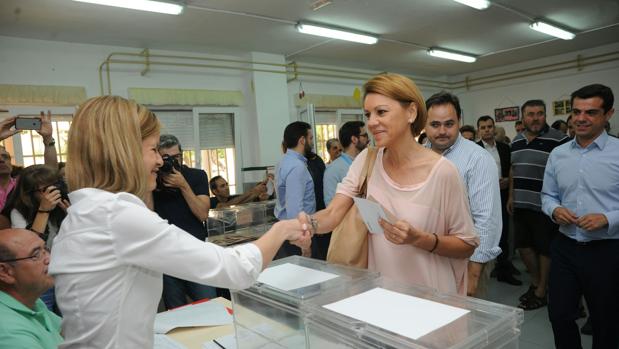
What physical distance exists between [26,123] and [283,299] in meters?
2.62

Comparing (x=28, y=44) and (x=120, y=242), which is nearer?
(x=120, y=242)

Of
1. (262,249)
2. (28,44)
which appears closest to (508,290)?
(262,249)

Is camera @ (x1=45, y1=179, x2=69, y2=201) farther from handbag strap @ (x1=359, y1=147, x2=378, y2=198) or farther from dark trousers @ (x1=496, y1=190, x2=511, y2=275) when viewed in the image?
dark trousers @ (x1=496, y1=190, x2=511, y2=275)

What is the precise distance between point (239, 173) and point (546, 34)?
5701 millimetres

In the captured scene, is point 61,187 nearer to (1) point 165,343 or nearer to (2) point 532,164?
(1) point 165,343

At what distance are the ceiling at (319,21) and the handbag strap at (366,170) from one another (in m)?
3.36

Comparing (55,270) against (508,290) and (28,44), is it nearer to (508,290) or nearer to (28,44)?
(508,290)

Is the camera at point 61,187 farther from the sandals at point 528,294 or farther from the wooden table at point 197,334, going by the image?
the sandals at point 528,294

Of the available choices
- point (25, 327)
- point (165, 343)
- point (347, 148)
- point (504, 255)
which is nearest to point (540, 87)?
point (504, 255)

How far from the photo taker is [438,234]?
1.32 metres

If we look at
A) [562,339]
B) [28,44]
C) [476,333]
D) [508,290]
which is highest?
[28,44]

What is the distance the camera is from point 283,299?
965mm

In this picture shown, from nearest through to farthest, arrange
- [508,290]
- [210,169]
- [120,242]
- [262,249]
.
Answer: [120,242] → [262,249] → [508,290] → [210,169]

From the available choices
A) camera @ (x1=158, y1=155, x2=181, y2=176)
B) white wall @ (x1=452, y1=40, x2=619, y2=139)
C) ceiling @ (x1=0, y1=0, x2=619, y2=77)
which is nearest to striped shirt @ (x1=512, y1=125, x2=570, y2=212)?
ceiling @ (x1=0, y1=0, x2=619, y2=77)
